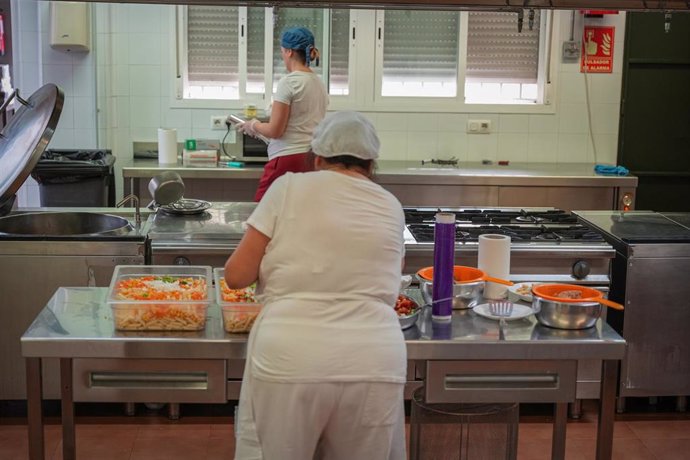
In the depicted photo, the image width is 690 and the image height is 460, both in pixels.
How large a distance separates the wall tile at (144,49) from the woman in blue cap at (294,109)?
2293 millimetres

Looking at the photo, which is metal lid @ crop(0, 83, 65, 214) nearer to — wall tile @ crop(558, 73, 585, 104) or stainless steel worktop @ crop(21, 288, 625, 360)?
stainless steel worktop @ crop(21, 288, 625, 360)

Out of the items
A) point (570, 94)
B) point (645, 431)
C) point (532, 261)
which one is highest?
point (570, 94)

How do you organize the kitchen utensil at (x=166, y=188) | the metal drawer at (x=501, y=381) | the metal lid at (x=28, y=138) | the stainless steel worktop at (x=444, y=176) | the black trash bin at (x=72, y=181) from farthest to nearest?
the stainless steel worktop at (x=444, y=176), the black trash bin at (x=72, y=181), the kitchen utensil at (x=166, y=188), the metal lid at (x=28, y=138), the metal drawer at (x=501, y=381)

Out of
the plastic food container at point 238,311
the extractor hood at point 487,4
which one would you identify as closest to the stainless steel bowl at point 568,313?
the plastic food container at point 238,311

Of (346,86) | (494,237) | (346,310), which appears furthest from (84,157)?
(346,310)

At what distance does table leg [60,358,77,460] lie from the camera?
3125mm

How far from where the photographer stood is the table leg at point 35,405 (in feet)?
9.38

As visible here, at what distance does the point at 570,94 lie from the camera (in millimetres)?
7469

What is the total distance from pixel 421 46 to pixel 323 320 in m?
5.32

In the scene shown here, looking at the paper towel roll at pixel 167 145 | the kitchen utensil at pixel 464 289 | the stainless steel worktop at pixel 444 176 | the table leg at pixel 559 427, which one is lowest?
the table leg at pixel 559 427

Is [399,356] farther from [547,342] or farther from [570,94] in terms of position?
[570,94]

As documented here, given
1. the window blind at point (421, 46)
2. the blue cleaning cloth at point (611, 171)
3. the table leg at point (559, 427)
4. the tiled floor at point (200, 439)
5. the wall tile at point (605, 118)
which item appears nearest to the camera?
the table leg at point (559, 427)

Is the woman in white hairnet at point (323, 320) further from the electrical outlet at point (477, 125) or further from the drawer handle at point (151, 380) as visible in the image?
the electrical outlet at point (477, 125)

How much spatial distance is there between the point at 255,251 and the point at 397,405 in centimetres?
59
